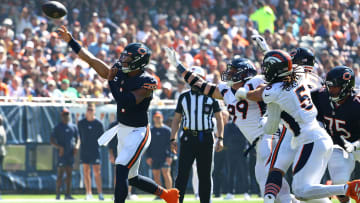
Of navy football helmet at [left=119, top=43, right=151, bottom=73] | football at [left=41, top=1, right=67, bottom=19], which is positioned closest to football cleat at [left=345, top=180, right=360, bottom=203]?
navy football helmet at [left=119, top=43, right=151, bottom=73]

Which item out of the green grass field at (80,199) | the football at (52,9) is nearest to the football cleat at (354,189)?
the football at (52,9)

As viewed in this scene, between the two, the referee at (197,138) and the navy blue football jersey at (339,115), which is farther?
the referee at (197,138)

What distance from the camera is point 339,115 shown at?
7969 mm

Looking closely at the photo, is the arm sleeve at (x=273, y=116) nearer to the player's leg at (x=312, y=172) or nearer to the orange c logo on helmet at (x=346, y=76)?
the player's leg at (x=312, y=172)

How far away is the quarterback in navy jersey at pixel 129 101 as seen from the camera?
26.6 ft

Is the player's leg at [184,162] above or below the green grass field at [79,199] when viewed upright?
above

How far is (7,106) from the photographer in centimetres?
1429

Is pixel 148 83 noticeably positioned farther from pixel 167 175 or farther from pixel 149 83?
pixel 167 175

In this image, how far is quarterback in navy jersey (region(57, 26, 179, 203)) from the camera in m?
8.09

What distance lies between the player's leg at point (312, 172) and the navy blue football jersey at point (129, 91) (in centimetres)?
190

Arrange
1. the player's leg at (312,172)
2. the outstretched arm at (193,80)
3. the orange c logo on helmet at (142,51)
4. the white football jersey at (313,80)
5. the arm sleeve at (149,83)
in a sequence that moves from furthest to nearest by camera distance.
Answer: the white football jersey at (313,80), the orange c logo on helmet at (142,51), the arm sleeve at (149,83), the outstretched arm at (193,80), the player's leg at (312,172)

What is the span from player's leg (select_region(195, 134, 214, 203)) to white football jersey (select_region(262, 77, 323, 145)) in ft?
8.34

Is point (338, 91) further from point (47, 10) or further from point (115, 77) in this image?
point (47, 10)

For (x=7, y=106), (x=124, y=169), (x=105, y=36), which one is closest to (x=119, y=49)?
(x=105, y=36)
